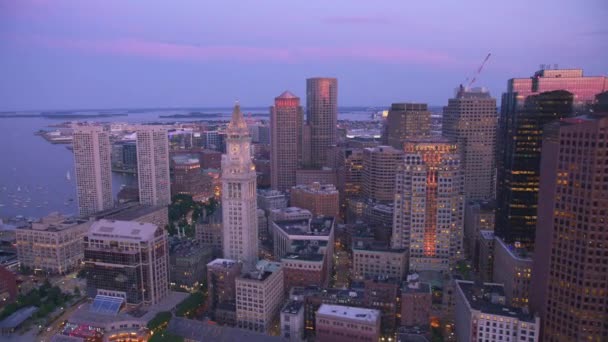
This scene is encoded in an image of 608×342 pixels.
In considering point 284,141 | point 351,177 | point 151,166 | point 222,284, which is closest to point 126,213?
point 151,166

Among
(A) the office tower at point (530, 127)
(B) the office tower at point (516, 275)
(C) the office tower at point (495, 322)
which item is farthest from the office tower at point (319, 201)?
(C) the office tower at point (495, 322)

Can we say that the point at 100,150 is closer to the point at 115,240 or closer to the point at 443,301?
the point at 115,240

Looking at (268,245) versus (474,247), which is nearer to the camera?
(474,247)

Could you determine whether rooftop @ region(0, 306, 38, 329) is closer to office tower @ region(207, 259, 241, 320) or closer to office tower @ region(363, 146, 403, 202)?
office tower @ region(207, 259, 241, 320)

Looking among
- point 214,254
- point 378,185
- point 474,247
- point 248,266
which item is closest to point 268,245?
point 214,254

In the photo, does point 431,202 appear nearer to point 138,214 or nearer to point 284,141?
point 138,214

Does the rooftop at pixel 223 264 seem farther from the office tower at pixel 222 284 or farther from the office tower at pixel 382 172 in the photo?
the office tower at pixel 382 172
